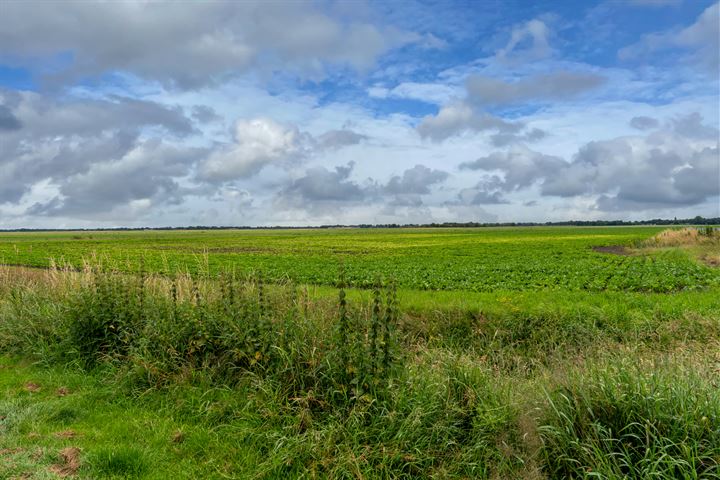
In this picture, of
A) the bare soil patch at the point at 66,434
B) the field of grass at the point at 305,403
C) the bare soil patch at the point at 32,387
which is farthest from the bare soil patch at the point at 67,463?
the bare soil patch at the point at 32,387

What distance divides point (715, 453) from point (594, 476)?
4.22 feet

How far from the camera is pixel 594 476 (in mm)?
4969

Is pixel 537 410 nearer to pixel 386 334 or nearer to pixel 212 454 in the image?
pixel 386 334

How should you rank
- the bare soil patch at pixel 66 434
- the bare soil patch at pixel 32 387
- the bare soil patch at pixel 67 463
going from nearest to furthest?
1. the bare soil patch at pixel 67 463
2. the bare soil patch at pixel 66 434
3. the bare soil patch at pixel 32 387

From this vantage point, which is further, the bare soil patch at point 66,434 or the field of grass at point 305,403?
the bare soil patch at point 66,434

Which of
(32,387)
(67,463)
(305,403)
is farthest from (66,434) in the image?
(305,403)

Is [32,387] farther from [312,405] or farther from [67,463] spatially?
[312,405]

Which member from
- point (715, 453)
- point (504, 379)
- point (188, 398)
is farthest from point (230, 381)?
point (715, 453)

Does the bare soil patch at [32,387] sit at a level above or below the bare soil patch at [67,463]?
below

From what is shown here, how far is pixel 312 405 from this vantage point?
6336 millimetres

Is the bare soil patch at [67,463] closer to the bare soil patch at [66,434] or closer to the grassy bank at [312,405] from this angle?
the grassy bank at [312,405]

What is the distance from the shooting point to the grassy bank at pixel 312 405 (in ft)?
17.0

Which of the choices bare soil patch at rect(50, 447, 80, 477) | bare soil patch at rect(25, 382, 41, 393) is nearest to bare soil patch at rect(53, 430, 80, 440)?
bare soil patch at rect(50, 447, 80, 477)

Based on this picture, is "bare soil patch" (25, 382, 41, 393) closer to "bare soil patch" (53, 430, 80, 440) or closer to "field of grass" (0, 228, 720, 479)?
"field of grass" (0, 228, 720, 479)
